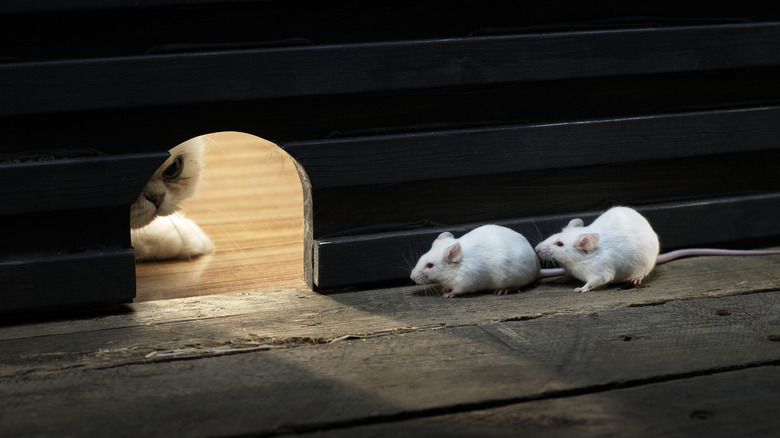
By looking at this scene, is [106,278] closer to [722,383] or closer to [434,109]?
[434,109]

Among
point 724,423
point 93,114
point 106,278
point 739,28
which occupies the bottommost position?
point 724,423

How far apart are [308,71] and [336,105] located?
0.43 feet

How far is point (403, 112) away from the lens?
262 cm

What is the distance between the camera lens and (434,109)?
265 centimetres

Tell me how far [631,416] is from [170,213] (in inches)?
71.6

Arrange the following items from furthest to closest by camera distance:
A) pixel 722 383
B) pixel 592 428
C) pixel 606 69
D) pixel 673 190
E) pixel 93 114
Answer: pixel 673 190, pixel 606 69, pixel 93 114, pixel 722 383, pixel 592 428

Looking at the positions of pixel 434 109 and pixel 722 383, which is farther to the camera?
pixel 434 109

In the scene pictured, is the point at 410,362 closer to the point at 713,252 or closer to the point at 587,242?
the point at 587,242

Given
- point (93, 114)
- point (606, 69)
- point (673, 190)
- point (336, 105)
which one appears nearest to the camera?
point (93, 114)

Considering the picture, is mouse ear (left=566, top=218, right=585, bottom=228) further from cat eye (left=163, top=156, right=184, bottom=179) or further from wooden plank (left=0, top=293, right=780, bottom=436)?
cat eye (left=163, top=156, right=184, bottom=179)

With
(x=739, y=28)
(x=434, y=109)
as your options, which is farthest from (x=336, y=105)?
(x=739, y=28)

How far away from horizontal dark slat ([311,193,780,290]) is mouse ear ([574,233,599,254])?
0.72ft

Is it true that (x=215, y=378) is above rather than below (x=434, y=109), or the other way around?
below

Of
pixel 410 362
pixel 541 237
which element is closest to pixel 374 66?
pixel 541 237
